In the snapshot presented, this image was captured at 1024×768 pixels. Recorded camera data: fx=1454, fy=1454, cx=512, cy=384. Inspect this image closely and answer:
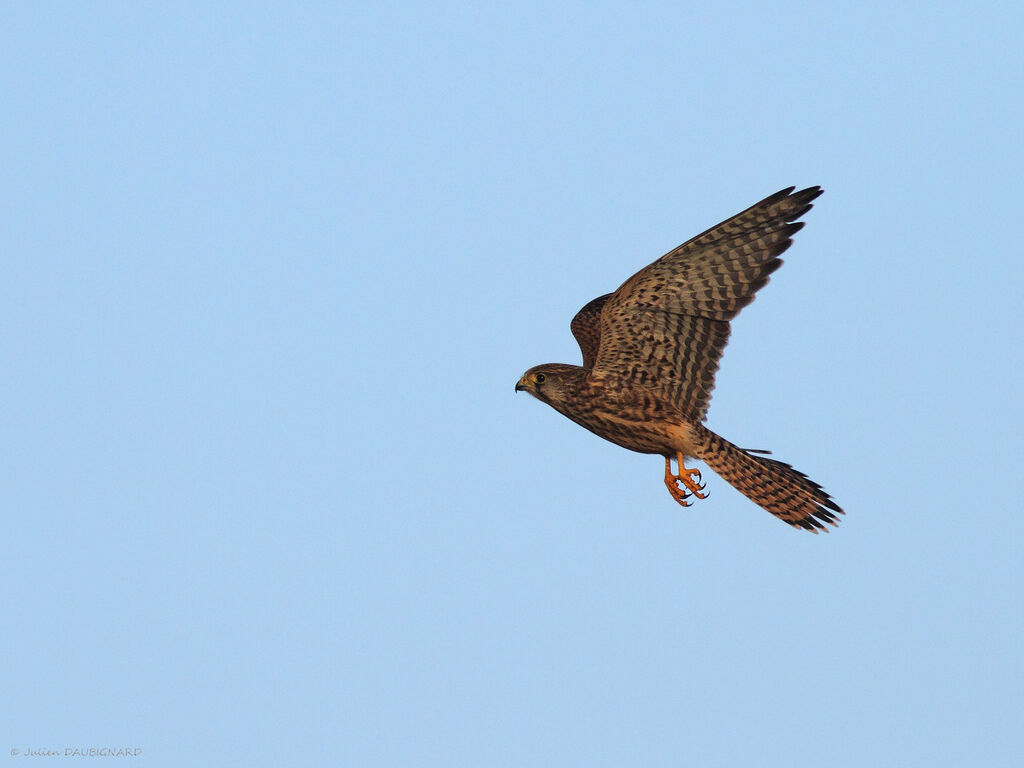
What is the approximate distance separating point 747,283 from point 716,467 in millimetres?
1744

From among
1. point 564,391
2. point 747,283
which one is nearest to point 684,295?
point 747,283

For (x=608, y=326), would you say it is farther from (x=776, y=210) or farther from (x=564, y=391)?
(x=776, y=210)

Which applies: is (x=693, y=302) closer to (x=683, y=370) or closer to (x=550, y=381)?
(x=683, y=370)

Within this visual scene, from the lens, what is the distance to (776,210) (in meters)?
12.6

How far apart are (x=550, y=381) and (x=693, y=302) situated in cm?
167

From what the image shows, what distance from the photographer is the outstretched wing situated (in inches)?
499

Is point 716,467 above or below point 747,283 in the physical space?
below

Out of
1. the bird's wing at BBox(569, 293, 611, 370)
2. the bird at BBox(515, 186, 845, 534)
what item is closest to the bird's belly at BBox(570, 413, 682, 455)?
the bird at BBox(515, 186, 845, 534)

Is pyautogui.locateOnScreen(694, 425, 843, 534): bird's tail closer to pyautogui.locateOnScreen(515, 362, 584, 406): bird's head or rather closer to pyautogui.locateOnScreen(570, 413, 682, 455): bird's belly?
pyautogui.locateOnScreen(570, 413, 682, 455): bird's belly

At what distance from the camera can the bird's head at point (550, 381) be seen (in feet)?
45.6

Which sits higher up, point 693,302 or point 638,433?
point 693,302

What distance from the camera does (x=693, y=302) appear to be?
13.2 m

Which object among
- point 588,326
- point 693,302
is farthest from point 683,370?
point 588,326

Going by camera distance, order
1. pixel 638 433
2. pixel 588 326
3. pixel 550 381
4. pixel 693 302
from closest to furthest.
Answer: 1. pixel 693 302
2. pixel 638 433
3. pixel 550 381
4. pixel 588 326
